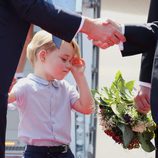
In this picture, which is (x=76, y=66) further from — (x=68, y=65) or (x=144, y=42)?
(x=144, y=42)

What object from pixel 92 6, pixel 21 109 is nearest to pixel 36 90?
pixel 21 109

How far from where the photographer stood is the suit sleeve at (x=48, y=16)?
2.22 meters

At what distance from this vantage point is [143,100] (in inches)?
103

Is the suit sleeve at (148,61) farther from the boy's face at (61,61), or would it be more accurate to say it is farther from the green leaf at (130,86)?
the boy's face at (61,61)

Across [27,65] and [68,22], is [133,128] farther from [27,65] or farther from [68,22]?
[27,65]

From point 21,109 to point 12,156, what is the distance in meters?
1.12

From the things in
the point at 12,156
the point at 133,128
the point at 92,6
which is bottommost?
the point at 12,156

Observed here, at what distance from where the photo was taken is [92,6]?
12.0 feet

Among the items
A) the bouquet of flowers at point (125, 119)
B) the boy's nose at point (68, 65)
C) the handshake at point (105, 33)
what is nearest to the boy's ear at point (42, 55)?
the boy's nose at point (68, 65)

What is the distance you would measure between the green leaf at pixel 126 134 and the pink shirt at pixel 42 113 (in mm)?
300

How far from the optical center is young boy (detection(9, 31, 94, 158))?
9.23ft

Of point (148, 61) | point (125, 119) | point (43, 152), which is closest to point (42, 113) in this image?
point (43, 152)

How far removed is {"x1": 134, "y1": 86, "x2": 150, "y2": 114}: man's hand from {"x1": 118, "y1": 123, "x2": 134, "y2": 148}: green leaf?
107mm

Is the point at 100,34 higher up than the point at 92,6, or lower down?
lower down
